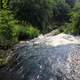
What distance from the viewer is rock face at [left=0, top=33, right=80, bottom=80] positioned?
1442 centimetres

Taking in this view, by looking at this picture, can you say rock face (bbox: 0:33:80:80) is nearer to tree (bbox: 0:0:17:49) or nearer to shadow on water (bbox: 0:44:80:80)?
shadow on water (bbox: 0:44:80:80)

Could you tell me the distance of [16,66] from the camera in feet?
54.2

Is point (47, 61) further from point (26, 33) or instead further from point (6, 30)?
point (26, 33)

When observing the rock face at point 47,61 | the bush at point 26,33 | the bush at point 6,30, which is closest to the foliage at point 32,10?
the bush at point 26,33

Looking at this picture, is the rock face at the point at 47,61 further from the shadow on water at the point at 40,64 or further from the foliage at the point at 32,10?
the foliage at the point at 32,10

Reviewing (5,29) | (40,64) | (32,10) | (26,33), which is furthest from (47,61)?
(32,10)

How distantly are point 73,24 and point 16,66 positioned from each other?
694 inches

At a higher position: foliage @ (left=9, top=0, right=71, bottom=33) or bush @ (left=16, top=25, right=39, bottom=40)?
foliage @ (left=9, top=0, right=71, bottom=33)

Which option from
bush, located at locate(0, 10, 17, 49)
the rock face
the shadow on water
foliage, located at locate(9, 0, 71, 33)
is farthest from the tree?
foliage, located at locate(9, 0, 71, 33)

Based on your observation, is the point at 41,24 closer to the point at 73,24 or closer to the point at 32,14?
the point at 32,14

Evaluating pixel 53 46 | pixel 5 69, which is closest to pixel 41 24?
pixel 53 46

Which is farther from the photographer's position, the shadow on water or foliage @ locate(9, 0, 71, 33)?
foliage @ locate(9, 0, 71, 33)

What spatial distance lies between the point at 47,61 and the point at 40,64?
0.99 metres

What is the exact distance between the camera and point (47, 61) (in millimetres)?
17594
